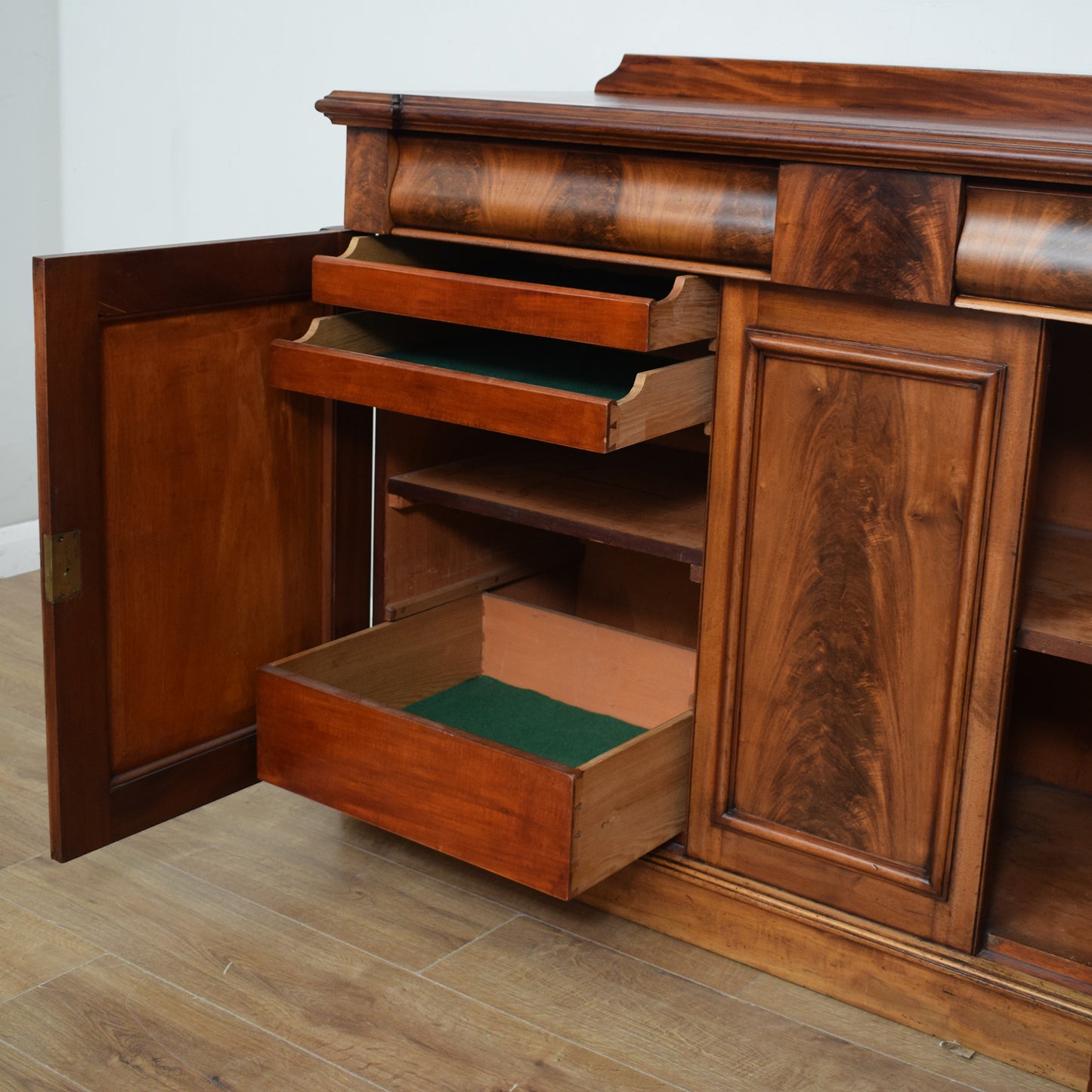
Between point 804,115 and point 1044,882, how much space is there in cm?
103

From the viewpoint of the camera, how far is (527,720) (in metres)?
2.17

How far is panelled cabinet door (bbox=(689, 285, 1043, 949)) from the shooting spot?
60.2 inches

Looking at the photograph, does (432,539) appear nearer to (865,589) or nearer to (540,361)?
(540,361)

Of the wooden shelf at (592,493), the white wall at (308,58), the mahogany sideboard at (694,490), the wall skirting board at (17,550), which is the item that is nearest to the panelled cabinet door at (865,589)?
the mahogany sideboard at (694,490)

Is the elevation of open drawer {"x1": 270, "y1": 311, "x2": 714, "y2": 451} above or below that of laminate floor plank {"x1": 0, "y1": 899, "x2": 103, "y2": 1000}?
above

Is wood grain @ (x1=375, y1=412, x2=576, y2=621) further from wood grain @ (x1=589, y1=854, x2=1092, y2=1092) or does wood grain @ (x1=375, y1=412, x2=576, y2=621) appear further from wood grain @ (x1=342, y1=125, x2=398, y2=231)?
wood grain @ (x1=589, y1=854, x2=1092, y2=1092)

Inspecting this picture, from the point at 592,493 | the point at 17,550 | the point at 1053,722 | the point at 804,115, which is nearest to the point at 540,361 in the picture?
the point at 592,493

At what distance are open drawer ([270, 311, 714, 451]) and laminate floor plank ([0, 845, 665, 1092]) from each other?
0.73m

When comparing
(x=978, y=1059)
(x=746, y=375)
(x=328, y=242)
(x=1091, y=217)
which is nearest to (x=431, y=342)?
(x=328, y=242)

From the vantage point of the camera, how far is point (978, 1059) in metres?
1.72

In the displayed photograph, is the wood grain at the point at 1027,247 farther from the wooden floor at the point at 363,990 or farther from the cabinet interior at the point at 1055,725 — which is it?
the wooden floor at the point at 363,990

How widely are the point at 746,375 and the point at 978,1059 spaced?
0.88m

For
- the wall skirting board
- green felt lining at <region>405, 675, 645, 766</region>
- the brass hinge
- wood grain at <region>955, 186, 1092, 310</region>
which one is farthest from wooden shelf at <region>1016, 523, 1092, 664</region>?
the wall skirting board

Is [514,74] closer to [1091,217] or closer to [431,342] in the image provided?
[431,342]
